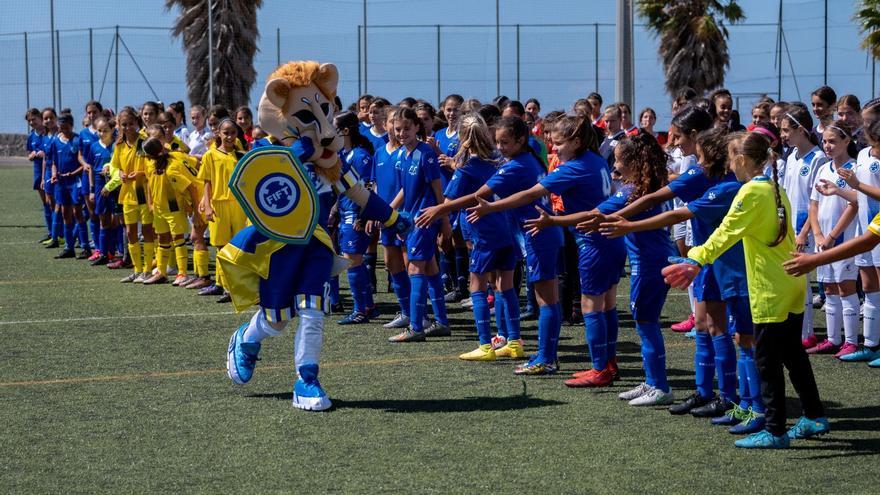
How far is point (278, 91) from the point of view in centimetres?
772

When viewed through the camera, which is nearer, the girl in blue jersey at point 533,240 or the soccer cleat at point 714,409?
the soccer cleat at point 714,409

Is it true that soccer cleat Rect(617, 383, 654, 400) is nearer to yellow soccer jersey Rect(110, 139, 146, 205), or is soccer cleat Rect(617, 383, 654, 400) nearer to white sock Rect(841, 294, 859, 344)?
white sock Rect(841, 294, 859, 344)

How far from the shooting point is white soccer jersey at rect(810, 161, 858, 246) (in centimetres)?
877

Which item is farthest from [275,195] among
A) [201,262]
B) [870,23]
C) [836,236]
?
[870,23]

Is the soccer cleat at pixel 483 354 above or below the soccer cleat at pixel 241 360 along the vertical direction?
below

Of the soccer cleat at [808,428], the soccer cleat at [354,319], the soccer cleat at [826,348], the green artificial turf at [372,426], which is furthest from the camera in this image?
the soccer cleat at [354,319]

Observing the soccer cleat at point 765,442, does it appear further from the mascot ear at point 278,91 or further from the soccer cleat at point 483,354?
the mascot ear at point 278,91

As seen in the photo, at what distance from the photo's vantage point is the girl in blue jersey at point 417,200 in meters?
9.69

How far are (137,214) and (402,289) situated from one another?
4.83 m

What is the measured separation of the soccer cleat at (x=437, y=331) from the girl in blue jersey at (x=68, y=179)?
26.5ft

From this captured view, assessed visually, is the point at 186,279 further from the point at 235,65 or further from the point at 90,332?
the point at 235,65

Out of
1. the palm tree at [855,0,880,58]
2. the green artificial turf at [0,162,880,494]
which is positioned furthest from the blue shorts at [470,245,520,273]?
the palm tree at [855,0,880,58]

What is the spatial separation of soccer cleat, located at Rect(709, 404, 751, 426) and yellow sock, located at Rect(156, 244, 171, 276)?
8.38m

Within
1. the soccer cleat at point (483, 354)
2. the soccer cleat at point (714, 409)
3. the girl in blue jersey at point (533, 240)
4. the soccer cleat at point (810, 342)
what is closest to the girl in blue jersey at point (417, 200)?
the soccer cleat at point (483, 354)
